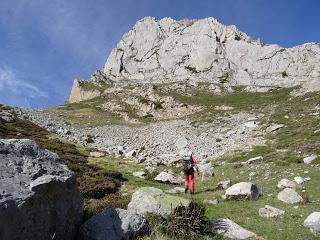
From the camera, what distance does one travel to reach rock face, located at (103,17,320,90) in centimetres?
15375

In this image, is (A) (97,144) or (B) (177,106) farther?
(B) (177,106)

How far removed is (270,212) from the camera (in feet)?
55.1

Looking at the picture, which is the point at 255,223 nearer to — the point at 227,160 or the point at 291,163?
the point at 291,163

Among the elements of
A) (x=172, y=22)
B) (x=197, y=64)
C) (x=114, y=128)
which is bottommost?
(x=114, y=128)

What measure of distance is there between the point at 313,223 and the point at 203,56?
15262 centimetres

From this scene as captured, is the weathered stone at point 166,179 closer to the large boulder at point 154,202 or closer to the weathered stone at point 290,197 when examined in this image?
the weathered stone at point 290,197

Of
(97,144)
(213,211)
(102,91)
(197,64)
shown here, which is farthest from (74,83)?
(213,211)

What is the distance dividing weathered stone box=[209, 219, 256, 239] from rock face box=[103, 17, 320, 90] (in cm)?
13148

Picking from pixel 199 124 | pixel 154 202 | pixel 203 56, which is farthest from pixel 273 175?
pixel 203 56

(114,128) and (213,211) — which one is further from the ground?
(114,128)

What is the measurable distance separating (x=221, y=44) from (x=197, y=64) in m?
14.2

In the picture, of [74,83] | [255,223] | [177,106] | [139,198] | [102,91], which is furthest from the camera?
[74,83]

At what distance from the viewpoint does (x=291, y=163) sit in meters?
30.1

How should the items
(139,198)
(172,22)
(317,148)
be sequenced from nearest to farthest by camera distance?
(139,198) < (317,148) < (172,22)
